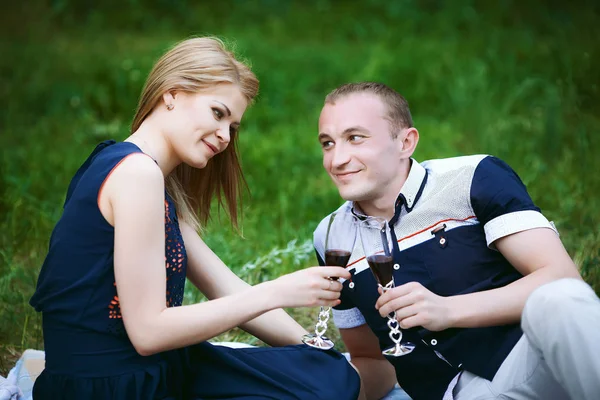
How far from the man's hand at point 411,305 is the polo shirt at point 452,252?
31 cm

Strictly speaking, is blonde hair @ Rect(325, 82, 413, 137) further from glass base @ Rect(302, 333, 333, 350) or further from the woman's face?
glass base @ Rect(302, 333, 333, 350)

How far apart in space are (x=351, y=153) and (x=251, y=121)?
4.98 m

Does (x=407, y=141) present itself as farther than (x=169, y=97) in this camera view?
Yes

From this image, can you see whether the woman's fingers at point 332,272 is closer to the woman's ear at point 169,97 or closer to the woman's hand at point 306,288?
the woman's hand at point 306,288

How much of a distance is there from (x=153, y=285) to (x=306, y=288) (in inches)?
17.9

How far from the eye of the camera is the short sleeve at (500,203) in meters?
2.95

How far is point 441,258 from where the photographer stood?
3.10 metres

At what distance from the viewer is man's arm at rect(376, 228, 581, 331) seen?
2730 mm

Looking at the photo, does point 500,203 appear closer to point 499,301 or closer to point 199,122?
point 499,301

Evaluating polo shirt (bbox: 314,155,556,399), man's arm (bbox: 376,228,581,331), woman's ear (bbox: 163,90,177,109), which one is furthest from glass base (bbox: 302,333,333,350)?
woman's ear (bbox: 163,90,177,109)

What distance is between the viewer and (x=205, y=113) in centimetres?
290

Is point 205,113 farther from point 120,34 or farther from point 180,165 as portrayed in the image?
point 120,34

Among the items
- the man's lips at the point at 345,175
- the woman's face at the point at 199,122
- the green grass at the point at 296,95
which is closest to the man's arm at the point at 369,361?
the man's lips at the point at 345,175

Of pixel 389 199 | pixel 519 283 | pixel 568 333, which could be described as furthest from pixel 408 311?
pixel 389 199
